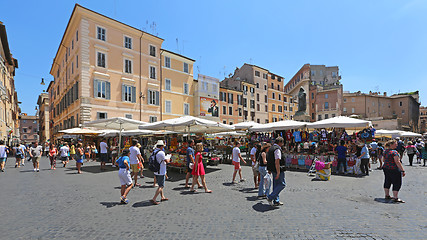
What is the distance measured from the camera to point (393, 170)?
631cm

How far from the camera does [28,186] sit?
849 centimetres

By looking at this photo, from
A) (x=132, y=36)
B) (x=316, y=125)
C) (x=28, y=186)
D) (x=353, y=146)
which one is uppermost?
(x=132, y=36)

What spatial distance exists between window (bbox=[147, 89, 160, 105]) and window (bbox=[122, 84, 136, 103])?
1.98 m

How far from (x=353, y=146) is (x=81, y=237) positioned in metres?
11.6

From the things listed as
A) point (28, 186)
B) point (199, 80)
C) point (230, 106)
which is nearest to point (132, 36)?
point (199, 80)

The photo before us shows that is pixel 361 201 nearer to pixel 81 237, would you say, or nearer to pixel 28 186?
pixel 81 237

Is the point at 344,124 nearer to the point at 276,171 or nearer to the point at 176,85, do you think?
the point at 276,171

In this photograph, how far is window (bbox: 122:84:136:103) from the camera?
27.5 m

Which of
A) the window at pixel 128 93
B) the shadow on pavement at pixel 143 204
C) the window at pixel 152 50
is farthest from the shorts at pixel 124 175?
the window at pixel 152 50

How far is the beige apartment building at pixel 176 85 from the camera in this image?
105 ft

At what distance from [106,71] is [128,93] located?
11.1ft

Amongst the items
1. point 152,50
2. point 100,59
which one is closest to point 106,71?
point 100,59

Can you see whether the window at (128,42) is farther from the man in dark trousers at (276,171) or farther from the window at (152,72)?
the man in dark trousers at (276,171)

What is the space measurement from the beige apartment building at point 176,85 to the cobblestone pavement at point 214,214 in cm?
2455
